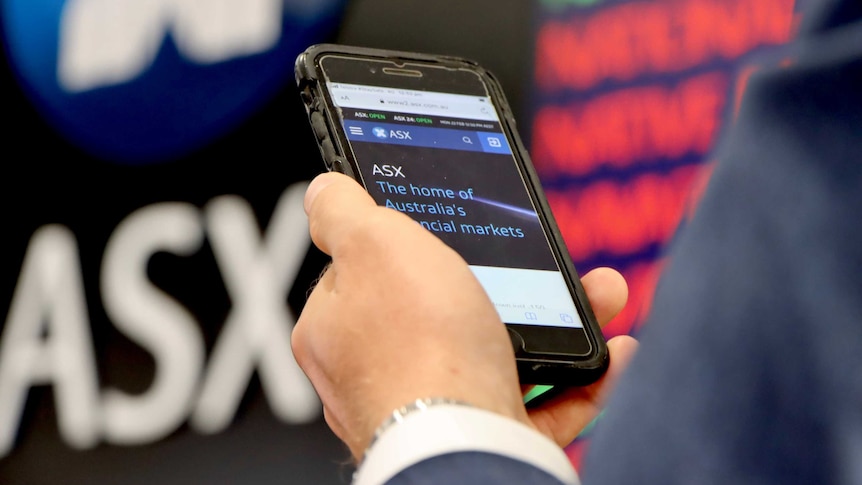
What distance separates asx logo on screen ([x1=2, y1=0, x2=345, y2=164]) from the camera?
1.13m

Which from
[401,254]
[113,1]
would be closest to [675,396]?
[401,254]

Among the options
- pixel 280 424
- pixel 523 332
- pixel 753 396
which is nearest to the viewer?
pixel 753 396

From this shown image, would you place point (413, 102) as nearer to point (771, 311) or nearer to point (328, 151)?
point (328, 151)

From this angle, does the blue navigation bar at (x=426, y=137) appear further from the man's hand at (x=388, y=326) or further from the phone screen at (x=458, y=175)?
the man's hand at (x=388, y=326)

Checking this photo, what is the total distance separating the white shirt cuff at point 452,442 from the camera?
37 cm

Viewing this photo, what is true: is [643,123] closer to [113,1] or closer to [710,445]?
[113,1]

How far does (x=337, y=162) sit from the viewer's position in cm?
74

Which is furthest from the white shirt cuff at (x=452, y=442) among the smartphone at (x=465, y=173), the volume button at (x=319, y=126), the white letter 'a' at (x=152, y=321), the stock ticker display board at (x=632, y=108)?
the stock ticker display board at (x=632, y=108)

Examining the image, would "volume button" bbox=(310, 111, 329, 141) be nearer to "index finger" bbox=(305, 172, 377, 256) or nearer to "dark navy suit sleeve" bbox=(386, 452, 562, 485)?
"index finger" bbox=(305, 172, 377, 256)

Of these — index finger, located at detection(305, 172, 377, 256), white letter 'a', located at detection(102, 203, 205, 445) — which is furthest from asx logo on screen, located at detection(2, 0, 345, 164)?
index finger, located at detection(305, 172, 377, 256)

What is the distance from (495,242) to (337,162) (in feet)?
0.45

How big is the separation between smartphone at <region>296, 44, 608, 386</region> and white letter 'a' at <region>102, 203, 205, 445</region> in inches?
18.0

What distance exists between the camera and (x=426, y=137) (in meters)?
0.81

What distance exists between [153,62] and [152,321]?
1.02 feet
